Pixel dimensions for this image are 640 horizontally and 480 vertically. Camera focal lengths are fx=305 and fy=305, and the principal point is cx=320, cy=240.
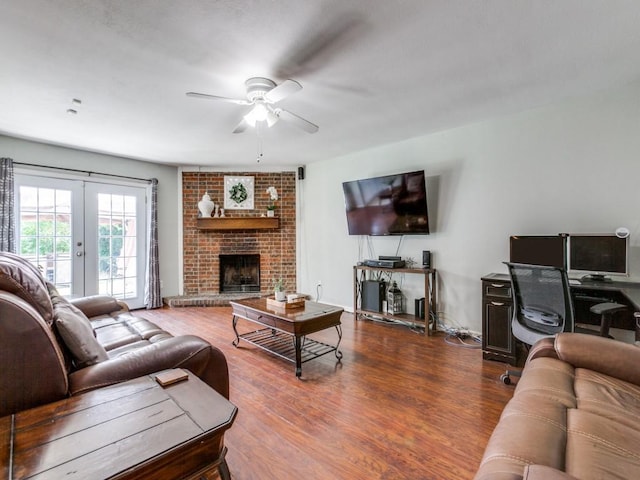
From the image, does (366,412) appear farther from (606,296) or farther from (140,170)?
(140,170)

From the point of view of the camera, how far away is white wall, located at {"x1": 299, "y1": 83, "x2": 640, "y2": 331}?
259 cm

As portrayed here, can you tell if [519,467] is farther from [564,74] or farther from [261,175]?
[261,175]

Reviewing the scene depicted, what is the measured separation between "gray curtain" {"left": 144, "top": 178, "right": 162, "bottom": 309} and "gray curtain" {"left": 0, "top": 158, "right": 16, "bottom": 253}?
61.8 inches

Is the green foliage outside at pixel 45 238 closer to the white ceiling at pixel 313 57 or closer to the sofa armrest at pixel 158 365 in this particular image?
the white ceiling at pixel 313 57

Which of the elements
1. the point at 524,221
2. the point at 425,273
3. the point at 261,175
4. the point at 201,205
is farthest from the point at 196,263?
the point at 524,221

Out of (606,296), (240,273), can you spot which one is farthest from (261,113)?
(240,273)

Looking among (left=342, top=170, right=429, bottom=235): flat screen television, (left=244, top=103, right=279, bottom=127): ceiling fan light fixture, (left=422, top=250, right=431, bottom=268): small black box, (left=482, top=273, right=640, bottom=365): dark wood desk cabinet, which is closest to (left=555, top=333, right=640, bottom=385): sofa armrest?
(left=482, top=273, right=640, bottom=365): dark wood desk cabinet

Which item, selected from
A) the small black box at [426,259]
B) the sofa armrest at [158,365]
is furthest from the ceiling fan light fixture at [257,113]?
the small black box at [426,259]

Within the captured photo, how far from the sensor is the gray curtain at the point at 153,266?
4840 mm

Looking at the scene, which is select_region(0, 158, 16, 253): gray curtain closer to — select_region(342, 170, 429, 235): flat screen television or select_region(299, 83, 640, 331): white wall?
select_region(342, 170, 429, 235): flat screen television

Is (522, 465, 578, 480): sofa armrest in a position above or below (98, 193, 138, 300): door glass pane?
below

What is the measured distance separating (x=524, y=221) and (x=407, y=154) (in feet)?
5.14

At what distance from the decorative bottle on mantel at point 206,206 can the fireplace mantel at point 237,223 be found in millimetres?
99

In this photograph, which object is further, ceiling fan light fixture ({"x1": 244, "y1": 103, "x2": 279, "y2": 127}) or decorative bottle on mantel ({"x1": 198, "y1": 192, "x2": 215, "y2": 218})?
decorative bottle on mantel ({"x1": 198, "y1": 192, "x2": 215, "y2": 218})
